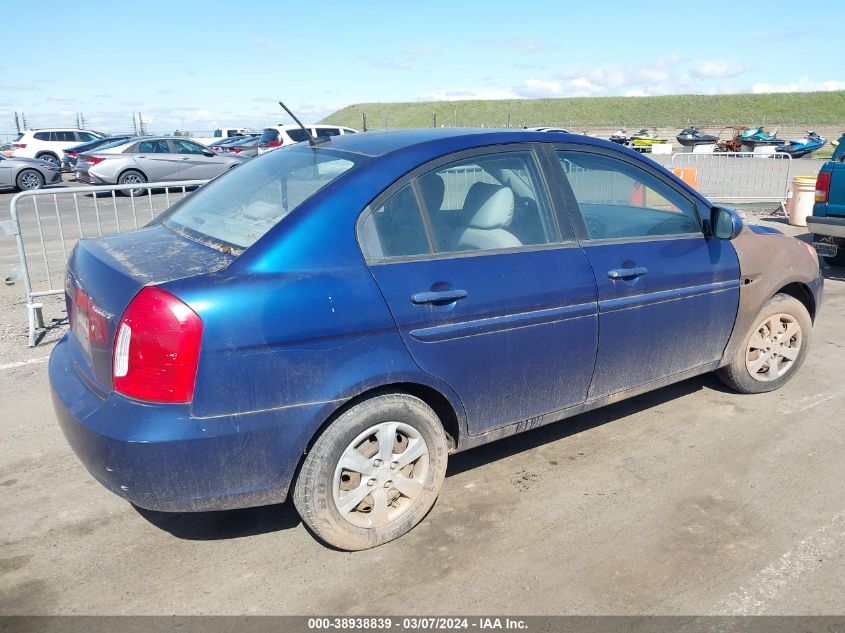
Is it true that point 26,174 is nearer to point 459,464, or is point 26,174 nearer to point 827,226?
point 827,226

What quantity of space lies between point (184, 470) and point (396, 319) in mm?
988

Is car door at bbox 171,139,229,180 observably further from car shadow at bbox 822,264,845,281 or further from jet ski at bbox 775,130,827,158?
jet ski at bbox 775,130,827,158

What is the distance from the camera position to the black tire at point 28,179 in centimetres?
1933

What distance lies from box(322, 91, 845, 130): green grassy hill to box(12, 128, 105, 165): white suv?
51.3 metres

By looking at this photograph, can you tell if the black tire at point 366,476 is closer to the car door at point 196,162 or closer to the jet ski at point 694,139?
the car door at point 196,162

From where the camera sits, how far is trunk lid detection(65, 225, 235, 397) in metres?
2.61

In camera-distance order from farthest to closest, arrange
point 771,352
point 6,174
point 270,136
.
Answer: point 270,136, point 6,174, point 771,352

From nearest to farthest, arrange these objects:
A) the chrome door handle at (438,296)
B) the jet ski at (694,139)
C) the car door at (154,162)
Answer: the chrome door handle at (438,296) < the car door at (154,162) < the jet ski at (694,139)

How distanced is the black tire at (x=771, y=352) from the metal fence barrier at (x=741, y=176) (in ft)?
40.0

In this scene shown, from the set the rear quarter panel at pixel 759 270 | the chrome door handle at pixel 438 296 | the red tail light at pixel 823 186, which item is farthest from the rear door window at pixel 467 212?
the red tail light at pixel 823 186

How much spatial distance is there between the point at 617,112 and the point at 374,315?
102 m

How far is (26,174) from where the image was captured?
19406mm

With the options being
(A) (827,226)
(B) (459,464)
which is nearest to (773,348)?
(B) (459,464)

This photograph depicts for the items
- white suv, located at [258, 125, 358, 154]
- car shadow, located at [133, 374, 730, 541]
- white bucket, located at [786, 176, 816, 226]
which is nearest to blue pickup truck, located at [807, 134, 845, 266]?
white bucket, located at [786, 176, 816, 226]
